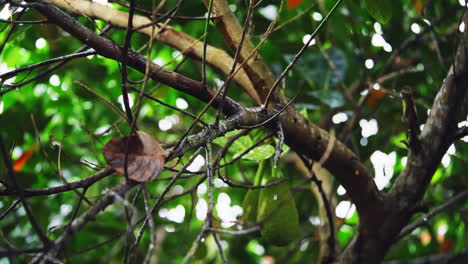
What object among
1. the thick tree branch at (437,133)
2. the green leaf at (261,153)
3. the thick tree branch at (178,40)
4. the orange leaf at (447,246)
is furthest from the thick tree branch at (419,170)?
the orange leaf at (447,246)

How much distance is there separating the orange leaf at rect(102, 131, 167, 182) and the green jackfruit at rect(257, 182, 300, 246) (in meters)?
0.60

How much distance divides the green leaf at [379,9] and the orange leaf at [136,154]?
2.21 feet

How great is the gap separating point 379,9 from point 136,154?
72 centimetres

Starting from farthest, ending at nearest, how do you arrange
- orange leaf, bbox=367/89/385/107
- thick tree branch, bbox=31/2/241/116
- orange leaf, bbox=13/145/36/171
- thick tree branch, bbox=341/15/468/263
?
orange leaf, bbox=367/89/385/107, orange leaf, bbox=13/145/36/171, thick tree branch, bbox=341/15/468/263, thick tree branch, bbox=31/2/241/116

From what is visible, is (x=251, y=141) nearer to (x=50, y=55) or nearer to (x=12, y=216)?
(x=50, y=55)

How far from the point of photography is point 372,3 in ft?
4.04

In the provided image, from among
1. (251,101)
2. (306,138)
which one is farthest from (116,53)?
(251,101)

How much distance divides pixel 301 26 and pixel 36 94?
47.8 inches

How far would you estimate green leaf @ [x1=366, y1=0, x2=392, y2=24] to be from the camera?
48.5 inches

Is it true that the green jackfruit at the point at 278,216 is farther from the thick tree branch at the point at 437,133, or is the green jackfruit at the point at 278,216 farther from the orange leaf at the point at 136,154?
the orange leaf at the point at 136,154

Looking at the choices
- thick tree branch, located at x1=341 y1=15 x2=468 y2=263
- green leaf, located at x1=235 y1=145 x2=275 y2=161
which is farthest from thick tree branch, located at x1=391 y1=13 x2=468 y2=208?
green leaf, located at x1=235 y1=145 x2=275 y2=161

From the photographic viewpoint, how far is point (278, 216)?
1.37 metres

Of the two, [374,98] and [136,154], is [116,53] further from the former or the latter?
[374,98]

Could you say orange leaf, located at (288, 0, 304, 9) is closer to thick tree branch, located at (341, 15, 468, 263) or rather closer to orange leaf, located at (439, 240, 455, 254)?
thick tree branch, located at (341, 15, 468, 263)
